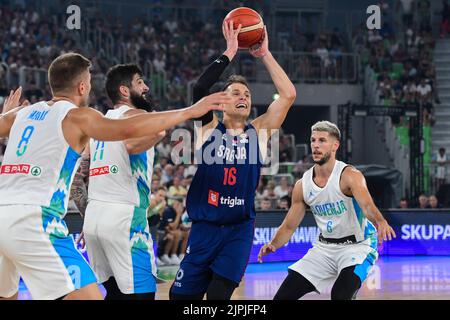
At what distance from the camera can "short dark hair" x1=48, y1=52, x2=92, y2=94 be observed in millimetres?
5527

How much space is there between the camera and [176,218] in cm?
1477

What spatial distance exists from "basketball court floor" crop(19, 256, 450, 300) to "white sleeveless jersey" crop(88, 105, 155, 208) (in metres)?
4.28

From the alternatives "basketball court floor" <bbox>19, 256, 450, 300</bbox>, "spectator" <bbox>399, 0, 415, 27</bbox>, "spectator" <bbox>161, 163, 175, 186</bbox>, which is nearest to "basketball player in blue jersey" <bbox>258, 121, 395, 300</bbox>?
"basketball court floor" <bbox>19, 256, 450, 300</bbox>

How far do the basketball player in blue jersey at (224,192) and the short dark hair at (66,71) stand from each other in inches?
47.5

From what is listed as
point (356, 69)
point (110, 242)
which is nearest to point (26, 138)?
point (110, 242)

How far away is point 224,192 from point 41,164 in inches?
68.2

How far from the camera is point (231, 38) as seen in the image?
6625 millimetres

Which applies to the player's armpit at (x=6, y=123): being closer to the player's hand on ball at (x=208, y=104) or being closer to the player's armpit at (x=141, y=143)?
the player's armpit at (x=141, y=143)

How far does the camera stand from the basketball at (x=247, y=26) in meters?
6.83

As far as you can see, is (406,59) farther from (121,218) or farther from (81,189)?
(121,218)

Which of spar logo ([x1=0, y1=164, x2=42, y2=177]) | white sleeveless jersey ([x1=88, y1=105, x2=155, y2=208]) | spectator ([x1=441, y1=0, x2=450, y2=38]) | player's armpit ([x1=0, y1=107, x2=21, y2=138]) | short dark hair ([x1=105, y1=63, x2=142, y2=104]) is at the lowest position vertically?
white sleeveless jersey ([x1=88, y1=105, x2=155, y2=208])

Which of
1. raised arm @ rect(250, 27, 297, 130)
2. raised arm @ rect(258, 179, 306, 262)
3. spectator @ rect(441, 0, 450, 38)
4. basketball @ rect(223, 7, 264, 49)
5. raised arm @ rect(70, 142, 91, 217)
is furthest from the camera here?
spectator @ rect(441, 0, 450, 38)

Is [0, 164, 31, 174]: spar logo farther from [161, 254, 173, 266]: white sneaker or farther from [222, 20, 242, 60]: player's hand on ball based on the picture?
[161, 254, 173, 266]: white sneaker
